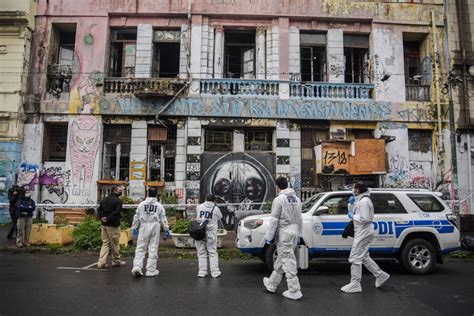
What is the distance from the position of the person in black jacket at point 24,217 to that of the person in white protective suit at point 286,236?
823 centimetres

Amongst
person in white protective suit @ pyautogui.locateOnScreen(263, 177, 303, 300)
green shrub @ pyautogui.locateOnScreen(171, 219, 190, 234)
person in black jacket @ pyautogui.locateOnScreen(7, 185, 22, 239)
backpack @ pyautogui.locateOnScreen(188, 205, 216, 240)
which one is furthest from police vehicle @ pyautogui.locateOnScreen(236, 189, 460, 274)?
person in black jacket @ pyautogui.locateOnScreen(7, 185, 22, 239)

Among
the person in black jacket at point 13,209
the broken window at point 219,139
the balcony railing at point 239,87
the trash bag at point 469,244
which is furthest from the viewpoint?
the broken window at point 219,139

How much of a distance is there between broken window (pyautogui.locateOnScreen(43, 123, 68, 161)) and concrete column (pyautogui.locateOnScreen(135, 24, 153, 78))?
13.4 feet

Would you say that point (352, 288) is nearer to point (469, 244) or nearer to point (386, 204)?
point (386, 204)

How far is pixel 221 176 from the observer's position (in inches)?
597

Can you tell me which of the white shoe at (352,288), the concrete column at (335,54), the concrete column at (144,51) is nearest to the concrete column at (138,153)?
the concrete column at (144,51)

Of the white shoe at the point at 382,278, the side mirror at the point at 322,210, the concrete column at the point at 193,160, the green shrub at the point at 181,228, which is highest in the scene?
the concrete column at the point at 193,160

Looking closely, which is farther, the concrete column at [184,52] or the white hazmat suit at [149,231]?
the concrete column at [184,52]

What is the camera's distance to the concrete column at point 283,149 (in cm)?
1519

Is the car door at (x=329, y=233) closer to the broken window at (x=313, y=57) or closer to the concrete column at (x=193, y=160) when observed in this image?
the concrete column at (x=193, y=160)

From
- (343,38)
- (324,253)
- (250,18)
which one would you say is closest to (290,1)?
(250,18)

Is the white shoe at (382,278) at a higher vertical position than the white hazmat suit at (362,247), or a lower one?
lower

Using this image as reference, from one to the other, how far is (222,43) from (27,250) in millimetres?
11186

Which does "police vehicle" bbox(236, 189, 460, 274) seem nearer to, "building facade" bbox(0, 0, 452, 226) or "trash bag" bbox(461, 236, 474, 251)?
"trash bag" bbox(461, 236, 474, 251)
